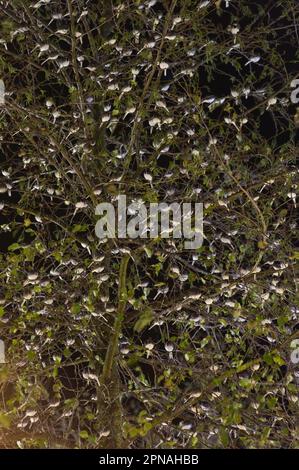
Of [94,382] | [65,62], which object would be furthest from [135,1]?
[94,382]

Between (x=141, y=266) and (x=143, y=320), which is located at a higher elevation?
(x=141, y=266)

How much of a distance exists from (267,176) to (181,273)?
564 mm

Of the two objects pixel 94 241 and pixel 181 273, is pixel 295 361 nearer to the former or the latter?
pixel 181 273

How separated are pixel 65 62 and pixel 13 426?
1.62 meters

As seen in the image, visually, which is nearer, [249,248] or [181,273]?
[181,273]

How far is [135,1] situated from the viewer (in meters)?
3.79

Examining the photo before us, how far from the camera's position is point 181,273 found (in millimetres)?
3594

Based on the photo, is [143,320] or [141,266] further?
[141,266]

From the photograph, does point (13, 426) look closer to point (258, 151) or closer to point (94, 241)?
point (94, 241)

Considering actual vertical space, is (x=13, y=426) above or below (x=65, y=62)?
below

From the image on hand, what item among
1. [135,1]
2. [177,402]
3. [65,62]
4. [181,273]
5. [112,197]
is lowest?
[177,402]
